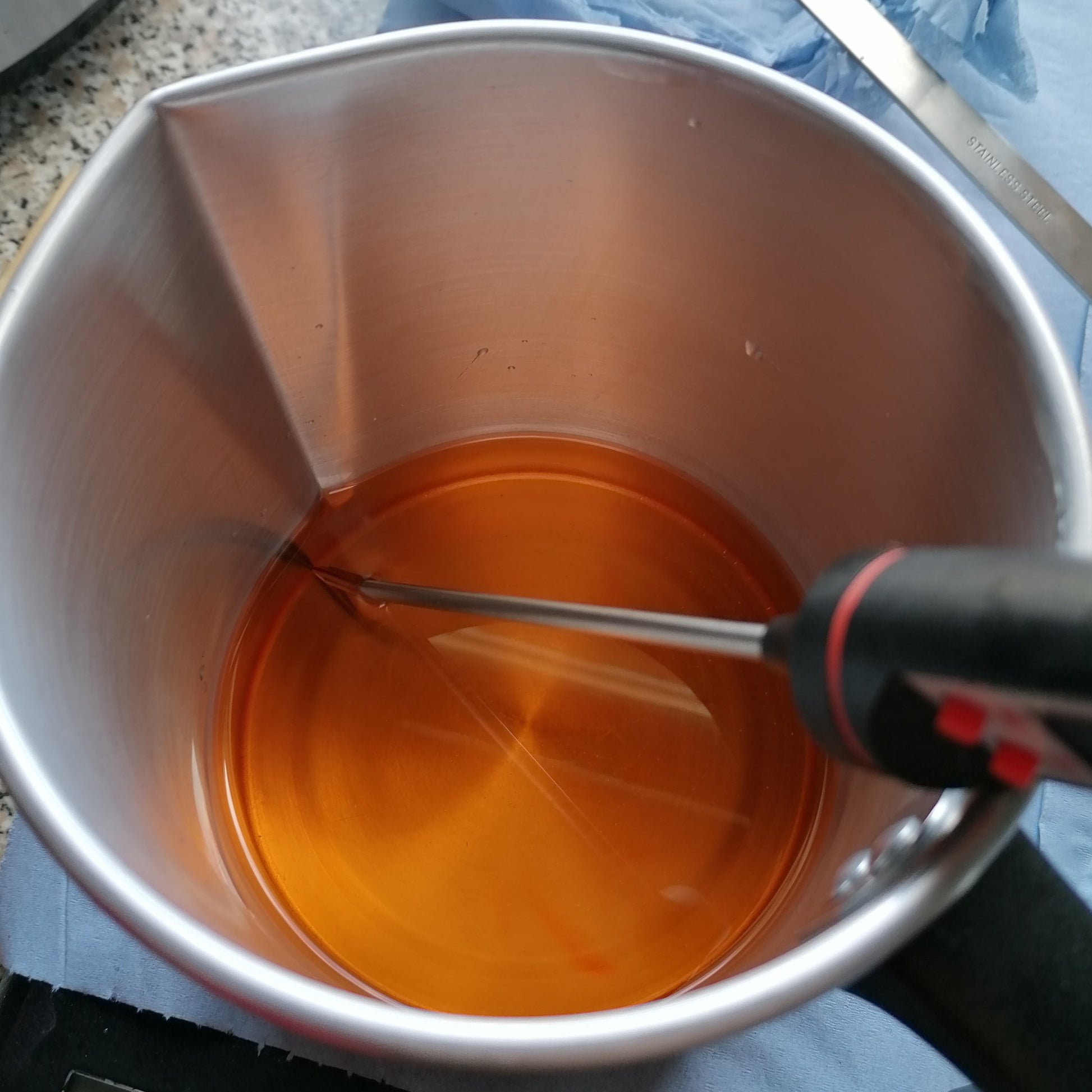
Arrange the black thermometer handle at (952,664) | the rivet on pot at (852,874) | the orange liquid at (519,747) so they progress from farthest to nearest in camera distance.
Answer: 1. the orange liquid at (519,747)
2. the rivet on pot at (852,874)
3. the black thermometer handle at (952,664)

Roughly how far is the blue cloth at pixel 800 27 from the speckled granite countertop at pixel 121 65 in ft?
0.19

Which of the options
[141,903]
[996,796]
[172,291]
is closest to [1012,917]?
[996,796]

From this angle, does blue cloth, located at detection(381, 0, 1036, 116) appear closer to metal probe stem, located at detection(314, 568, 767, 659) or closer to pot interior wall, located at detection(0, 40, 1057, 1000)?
pot interior wall, located at detection(0, 40, 1057, 1000)

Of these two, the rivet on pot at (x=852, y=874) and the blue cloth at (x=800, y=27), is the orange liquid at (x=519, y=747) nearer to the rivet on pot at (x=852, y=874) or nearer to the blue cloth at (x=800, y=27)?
the rivet on pot at (x=852, y=874)

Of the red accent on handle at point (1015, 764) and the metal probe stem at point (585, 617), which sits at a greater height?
the red accent on handle at point (1015, 764)

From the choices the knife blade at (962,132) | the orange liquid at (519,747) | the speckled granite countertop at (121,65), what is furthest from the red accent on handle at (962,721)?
the speckled granite countertop at (121,65)

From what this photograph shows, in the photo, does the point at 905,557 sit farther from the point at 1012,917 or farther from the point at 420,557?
the point at 420,557

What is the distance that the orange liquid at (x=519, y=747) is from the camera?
521 mm

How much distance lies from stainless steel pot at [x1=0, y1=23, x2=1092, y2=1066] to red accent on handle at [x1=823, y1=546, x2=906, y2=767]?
1.4 inches

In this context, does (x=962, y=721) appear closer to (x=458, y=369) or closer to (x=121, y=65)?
(x=458, y=369)

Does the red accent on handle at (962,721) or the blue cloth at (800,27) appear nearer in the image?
the red accent on handle at (962,721)

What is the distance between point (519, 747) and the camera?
58cm

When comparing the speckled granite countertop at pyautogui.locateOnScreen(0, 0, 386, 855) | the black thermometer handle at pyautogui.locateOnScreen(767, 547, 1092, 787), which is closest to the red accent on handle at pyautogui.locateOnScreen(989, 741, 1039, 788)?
the black thermometer handle at pyautogui.locateOnScreen(767, 547, 1092, 787)

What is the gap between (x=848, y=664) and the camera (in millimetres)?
258
